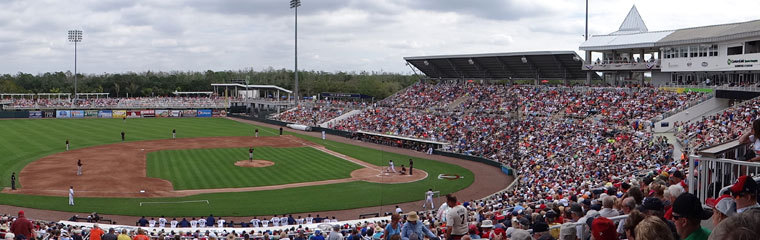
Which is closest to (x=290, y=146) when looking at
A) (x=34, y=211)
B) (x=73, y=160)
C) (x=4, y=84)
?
(x=73, y=160)

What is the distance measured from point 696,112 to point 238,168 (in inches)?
1169

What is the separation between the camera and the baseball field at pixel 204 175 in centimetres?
2705

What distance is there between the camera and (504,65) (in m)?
59.3

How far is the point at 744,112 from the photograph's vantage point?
90.3ft

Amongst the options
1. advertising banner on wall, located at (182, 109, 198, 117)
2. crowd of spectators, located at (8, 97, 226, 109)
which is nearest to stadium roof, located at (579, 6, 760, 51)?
advertising banner on wall, located at (182, 109, 198, 117)

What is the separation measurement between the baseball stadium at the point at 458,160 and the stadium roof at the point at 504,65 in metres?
0.22

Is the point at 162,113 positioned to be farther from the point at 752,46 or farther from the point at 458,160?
the point at 752,46

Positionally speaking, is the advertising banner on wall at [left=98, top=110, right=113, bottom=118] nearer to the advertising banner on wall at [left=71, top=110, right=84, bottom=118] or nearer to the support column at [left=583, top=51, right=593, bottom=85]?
the advertising banner on wall at [left=71, top=110, right=84, bottom=118]

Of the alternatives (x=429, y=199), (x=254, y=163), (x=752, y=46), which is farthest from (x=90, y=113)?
(x=752, y=46)

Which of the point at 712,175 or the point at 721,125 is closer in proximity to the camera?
the point at 712,175

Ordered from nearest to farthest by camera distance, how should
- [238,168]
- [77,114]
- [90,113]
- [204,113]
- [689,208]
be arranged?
[689,208], [238,168], [77,114], [90,113], [204,113]

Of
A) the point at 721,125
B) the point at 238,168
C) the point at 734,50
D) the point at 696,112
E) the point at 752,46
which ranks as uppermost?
the point at 752,46

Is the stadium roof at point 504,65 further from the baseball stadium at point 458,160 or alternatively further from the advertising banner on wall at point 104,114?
the advertising banner on wall at point 104,114

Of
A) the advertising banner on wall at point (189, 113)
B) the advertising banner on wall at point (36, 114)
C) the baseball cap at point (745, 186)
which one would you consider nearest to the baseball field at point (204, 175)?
the baseball cap at point (745, 186)
